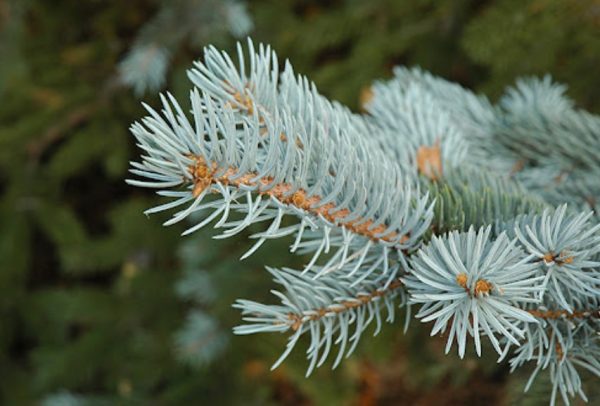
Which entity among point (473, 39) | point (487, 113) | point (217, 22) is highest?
point (473, 39)

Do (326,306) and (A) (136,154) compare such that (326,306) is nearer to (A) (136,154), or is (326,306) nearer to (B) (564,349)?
(B) (564,349)

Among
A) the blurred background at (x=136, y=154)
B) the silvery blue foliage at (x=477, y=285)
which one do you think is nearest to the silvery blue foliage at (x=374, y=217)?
the silvery blue foliage at (x=477, y=285)

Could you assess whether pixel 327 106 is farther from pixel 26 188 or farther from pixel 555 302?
pixel 26 188

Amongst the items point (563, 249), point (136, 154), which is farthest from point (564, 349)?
point (136, 154)

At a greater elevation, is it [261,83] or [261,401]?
[261,83]

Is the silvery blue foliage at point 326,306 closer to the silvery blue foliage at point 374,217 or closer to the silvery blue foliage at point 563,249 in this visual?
the silvery blue foliage at point 374,217

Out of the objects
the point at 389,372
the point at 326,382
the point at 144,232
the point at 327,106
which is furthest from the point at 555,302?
the point at 389,372
